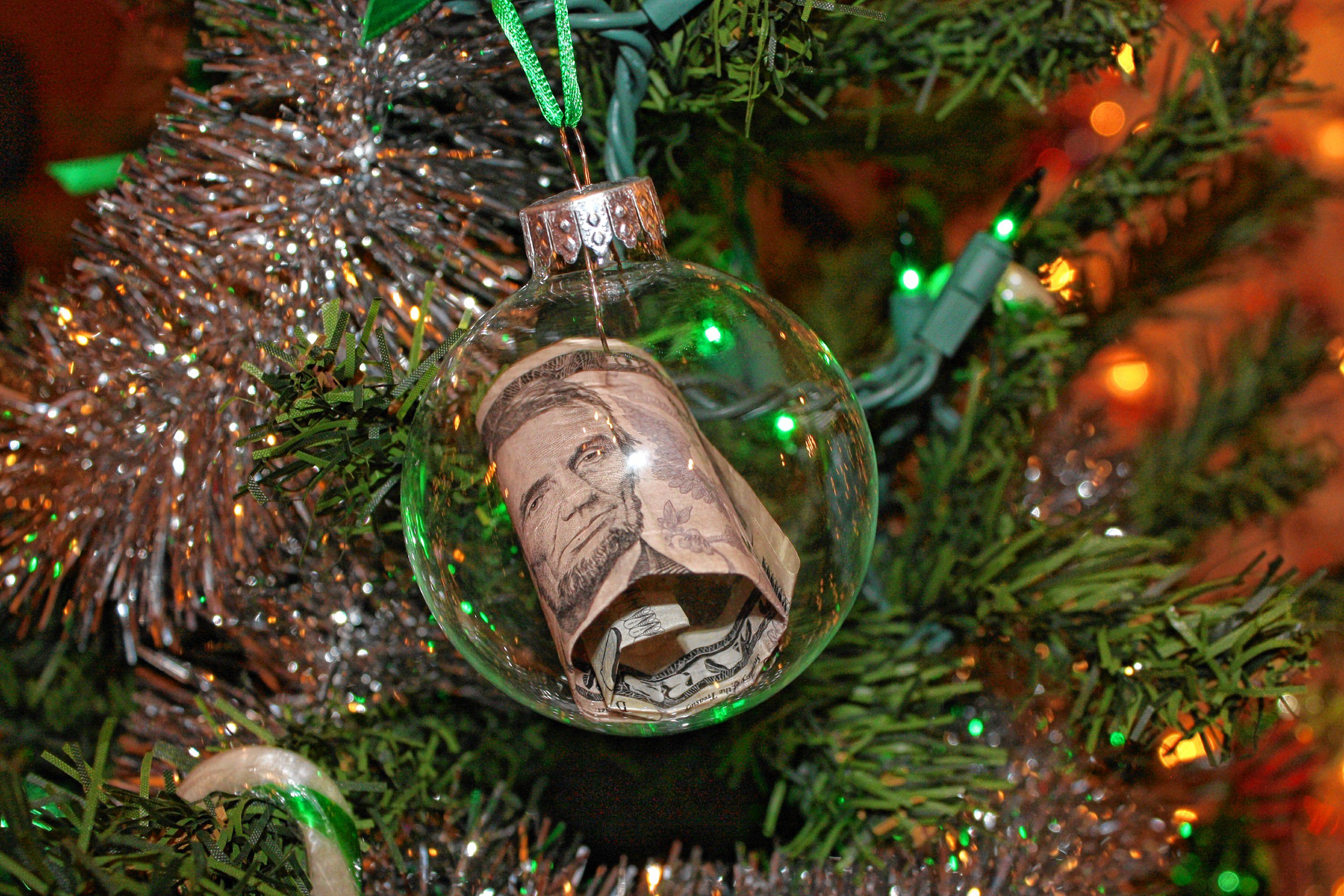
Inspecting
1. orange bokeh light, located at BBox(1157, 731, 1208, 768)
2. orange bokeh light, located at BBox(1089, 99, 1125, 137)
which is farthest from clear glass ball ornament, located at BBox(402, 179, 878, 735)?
orange bokeh light, located at BBox(1089, 99, 1125, 137)

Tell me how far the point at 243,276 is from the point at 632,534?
23cm

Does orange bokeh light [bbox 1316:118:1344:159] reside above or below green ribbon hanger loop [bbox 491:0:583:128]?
above

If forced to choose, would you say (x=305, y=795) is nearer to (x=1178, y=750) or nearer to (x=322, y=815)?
(x=322, y=815)

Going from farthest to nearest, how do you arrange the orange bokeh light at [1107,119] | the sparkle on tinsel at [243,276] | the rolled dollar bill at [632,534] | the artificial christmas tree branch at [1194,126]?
the orange bokeh light at [1107,119], the artificial christmas tree branch at [1194,126], the sparkle on tinsel at [243,276], the rolled dollar bill at [632,534]

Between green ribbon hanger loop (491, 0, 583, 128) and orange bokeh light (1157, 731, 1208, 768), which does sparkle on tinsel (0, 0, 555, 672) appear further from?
orange bokeh light (1157, 731, 1208, 768)

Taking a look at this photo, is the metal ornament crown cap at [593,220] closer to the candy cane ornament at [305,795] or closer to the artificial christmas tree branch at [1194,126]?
the candy cane ornament at [305,795]

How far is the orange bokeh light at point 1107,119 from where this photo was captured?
0.90m

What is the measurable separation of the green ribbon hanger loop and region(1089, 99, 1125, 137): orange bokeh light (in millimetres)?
801

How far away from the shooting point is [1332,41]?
904mm

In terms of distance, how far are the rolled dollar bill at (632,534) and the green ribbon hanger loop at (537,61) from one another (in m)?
0.08

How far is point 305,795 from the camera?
0.31 metres

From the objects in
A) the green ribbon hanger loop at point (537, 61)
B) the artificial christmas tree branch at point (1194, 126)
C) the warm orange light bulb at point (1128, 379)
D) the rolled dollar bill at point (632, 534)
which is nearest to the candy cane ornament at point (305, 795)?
the rolled dollar bill at point (632, 534)

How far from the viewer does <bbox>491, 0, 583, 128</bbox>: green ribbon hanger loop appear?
274mm

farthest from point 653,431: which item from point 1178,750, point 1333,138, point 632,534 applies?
point 1333,138
